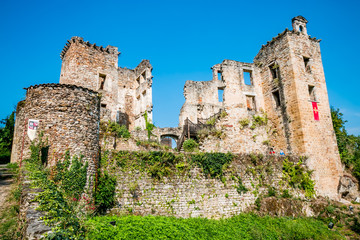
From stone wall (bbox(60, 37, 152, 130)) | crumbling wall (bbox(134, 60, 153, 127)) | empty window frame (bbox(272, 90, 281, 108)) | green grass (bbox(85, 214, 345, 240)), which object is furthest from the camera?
crumbling wall (bbox(134, 60, 153, 127))

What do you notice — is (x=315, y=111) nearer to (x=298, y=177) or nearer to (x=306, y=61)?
(x=306, y=61)

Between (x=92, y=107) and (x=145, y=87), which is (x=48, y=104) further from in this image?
(x=145, y=87)

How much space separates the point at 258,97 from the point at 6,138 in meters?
22.2

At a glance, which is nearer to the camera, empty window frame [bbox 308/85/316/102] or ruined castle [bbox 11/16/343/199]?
ruined castle [bbox 11/16/343/199]

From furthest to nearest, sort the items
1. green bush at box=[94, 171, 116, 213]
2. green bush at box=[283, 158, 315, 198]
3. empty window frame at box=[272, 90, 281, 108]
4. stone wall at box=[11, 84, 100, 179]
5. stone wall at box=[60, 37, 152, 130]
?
stone wall at box=[60, 37, 152, 130], empty window frame at box=[272, 90, 281, 108], green bush at box=[283, 158, 315, 198], green bush at box=[94, 171, 116, 213], stone wall at box=[11, 84, 100, 179]

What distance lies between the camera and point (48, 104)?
8594 mm

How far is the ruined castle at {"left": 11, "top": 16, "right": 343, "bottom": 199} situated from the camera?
57.1 ft

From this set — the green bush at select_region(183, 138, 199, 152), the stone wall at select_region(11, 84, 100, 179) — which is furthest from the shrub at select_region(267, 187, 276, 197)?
the stone wall at select_region(11, 84, 100, 179)

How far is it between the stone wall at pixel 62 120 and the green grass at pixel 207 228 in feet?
7.59

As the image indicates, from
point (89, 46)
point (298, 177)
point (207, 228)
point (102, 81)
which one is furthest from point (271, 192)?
point (89, 46)

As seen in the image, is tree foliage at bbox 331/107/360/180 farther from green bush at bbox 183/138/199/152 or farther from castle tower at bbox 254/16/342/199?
green bush at bbox 183/138/199/152

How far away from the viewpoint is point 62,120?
8.55 m

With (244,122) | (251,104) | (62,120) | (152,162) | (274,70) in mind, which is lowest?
(152,162)

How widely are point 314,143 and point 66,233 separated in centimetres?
1692
